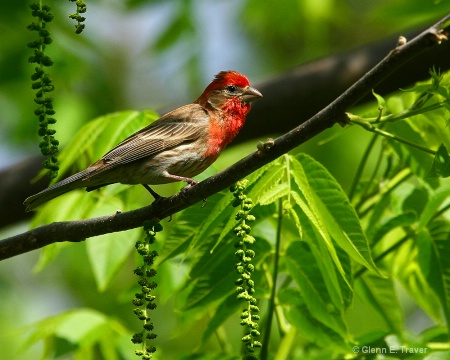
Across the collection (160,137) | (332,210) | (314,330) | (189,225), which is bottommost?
(314,330)

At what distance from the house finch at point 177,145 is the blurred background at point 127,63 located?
2.42ft

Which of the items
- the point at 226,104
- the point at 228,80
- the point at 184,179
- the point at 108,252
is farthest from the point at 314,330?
the point at 228,80

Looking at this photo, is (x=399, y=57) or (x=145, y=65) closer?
(x=399, y=57)

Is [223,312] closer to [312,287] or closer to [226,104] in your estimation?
[312,287]

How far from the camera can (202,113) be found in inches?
214

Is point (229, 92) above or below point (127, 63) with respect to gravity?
below

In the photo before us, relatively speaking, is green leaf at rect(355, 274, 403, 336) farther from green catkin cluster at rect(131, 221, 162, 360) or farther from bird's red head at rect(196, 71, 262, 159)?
green catkin cluster at rect(131, 221, 162, 360)

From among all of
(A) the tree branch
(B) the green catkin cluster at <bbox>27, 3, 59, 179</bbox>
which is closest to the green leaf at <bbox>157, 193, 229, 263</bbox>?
(A) the tree branch

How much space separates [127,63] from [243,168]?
8.64 metres

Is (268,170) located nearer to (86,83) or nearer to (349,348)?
(349,348)

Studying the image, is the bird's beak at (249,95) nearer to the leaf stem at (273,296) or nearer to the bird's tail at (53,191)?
the bird's tail at (53,191)

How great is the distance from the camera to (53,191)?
407 cm

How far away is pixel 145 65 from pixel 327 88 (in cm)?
549

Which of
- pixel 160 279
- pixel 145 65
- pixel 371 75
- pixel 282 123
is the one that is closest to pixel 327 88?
pixel 282 123
